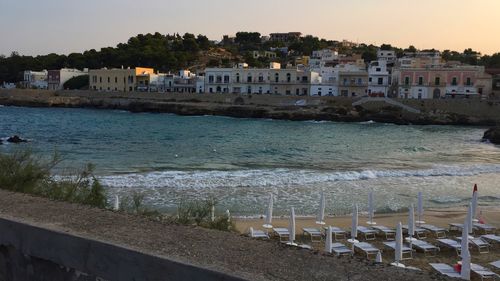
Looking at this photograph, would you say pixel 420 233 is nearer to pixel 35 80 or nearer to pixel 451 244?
pixel 451 244

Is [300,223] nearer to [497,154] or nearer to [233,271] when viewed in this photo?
[233,271]

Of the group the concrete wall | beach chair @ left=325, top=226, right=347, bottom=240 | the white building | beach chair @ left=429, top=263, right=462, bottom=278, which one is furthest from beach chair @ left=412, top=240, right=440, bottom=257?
the white building

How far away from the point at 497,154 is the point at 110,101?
75.2m

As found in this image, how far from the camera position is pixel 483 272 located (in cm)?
904

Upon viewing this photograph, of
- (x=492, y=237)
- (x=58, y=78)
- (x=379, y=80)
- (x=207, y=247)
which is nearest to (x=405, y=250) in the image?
(x=492, y=237)

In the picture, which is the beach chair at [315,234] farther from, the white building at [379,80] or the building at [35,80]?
the building at [35,80]

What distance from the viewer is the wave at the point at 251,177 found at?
1964 centimetres

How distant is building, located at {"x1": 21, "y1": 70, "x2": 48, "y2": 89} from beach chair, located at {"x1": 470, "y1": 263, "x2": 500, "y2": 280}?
114214 millimetres

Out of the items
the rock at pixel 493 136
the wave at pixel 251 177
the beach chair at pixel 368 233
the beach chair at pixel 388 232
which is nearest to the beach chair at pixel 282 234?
the beach chair at pixel 368 233

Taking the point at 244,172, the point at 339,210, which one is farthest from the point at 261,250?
the point at 244,172

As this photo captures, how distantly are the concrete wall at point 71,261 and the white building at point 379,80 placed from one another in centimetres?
8024

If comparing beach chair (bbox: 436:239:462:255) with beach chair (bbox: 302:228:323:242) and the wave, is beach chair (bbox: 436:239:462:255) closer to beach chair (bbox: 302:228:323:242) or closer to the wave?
beach chair (bbox: 302:228:323:242)

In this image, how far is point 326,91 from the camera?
282 ft

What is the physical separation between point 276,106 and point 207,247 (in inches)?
3083
